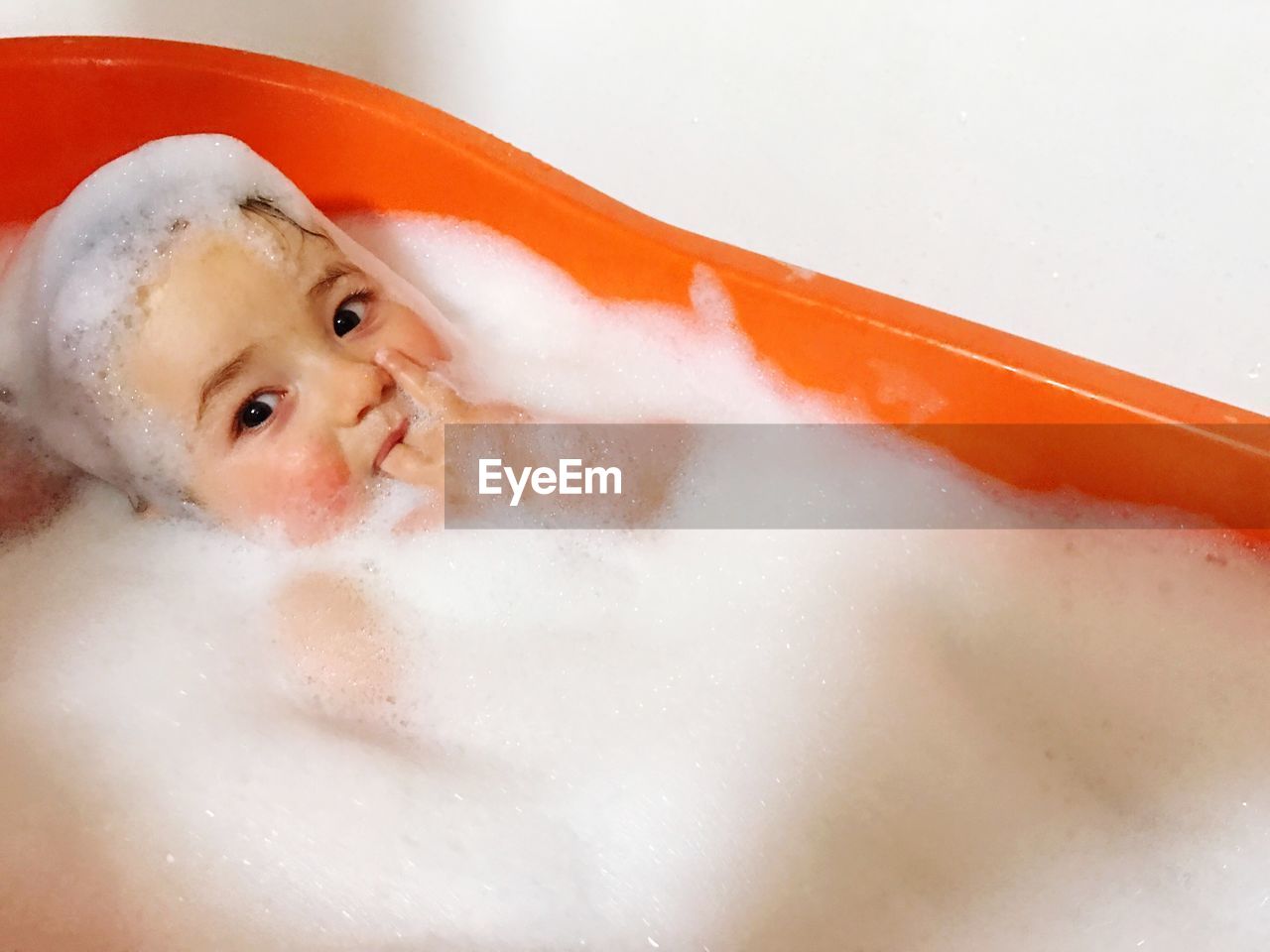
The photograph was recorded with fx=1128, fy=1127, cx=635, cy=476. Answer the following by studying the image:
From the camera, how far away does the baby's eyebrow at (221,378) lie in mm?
547

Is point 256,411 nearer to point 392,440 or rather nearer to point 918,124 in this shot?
point 392,440

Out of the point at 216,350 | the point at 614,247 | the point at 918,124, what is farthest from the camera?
the point at 918,124

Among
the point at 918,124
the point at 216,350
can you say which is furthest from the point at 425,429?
the point at 918,124

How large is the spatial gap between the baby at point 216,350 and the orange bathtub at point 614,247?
0.10 m

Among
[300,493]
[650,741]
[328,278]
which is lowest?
[650,741]

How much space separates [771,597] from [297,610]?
266 mm

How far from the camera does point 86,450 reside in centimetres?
60

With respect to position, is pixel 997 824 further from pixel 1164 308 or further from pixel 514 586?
pixel 1164 308

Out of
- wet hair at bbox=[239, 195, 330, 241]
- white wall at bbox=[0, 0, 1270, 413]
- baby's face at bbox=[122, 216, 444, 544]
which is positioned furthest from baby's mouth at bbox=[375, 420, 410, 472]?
white wall at bbox=[0, 0, 1270, 413]

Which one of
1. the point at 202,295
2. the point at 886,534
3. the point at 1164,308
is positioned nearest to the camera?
the point at 202,295

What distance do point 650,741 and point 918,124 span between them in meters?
0.53

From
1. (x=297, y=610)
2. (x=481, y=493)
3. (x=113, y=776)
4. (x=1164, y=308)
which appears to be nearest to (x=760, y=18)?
(x=1164, y=308)

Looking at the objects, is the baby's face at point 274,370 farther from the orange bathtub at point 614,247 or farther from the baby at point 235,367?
the orange bathtub at point 614,247

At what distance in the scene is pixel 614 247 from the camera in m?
0.69
